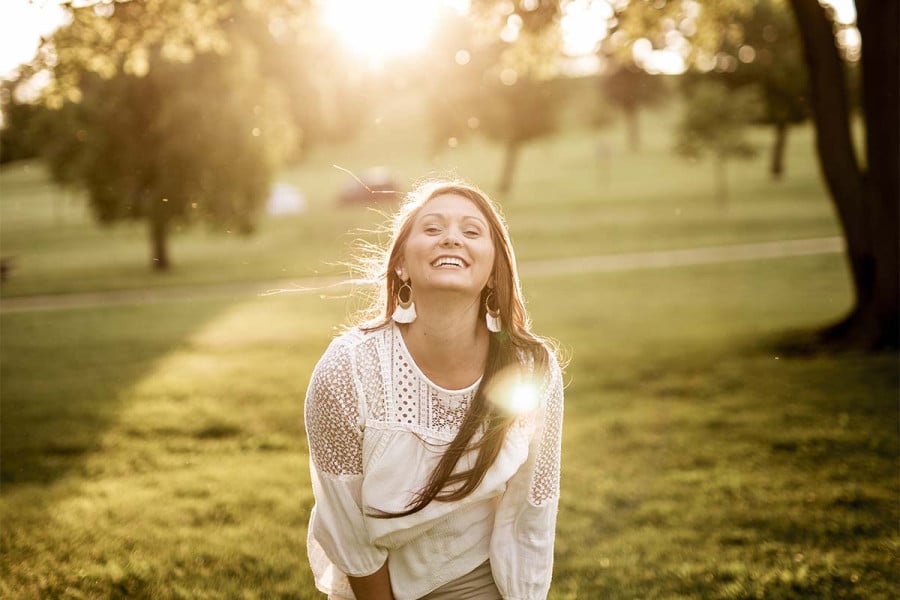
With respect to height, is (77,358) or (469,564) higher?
(469,564)

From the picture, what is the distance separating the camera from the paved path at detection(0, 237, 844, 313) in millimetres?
20703

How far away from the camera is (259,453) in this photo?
7.80 meters

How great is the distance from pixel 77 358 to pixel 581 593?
33.6 ft

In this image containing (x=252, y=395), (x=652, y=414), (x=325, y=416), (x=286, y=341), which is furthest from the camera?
(x=286, y=341)

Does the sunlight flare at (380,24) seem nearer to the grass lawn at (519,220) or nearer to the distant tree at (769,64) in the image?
the grass lawn at (519,220)

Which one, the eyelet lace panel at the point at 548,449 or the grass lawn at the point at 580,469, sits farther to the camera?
the grass lawn at the point at 580,469

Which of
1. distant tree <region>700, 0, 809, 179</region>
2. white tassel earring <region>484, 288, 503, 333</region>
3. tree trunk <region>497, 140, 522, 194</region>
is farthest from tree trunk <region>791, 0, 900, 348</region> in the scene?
tree trunk <region>497, 140, 522, 194</region>

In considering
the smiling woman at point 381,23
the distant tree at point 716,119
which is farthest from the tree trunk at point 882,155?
the distant tree at point 716,119

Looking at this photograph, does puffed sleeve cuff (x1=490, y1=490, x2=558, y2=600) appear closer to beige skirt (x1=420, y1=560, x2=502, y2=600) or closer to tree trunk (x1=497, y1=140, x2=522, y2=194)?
beige skirt (x1=420, y1=560, x2=502, y2=600)

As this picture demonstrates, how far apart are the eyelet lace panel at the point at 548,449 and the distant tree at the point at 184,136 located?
21936mm

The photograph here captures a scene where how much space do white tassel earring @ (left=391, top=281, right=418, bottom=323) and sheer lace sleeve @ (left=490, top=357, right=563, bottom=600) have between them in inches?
21.2

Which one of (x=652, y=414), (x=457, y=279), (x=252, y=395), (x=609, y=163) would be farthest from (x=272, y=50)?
(x=609, y=163)

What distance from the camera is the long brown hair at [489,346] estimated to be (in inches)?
110

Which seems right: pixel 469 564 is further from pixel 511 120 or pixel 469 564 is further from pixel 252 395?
pixel 511 120
